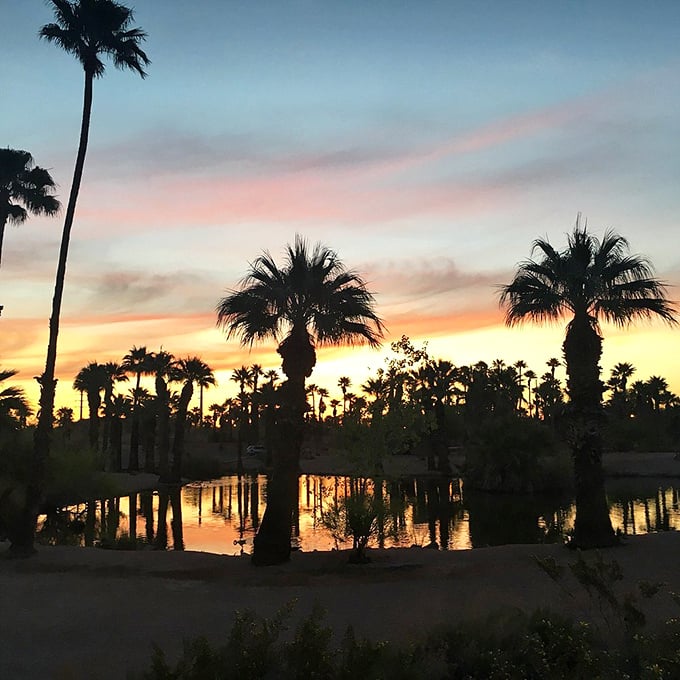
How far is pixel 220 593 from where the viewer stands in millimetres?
12914

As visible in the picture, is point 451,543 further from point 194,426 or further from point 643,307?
point 194,426

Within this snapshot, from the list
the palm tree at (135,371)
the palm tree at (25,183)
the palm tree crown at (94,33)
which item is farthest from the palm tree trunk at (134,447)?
the palm tree crown at (94,33)

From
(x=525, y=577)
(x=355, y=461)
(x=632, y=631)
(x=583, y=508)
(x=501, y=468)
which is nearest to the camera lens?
(x=632, y=631)

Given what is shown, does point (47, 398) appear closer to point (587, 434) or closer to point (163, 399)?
point (587, 434)

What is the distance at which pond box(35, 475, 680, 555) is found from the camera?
83.1ft

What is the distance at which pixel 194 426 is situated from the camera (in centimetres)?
14688

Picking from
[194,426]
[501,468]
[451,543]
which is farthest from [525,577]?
[194,426]

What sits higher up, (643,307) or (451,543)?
(643,307)

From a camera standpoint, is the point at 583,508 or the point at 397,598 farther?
the point at 583,508

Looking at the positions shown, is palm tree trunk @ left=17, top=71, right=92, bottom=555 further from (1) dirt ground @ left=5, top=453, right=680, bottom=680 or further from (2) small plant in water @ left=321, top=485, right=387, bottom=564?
(2) small plant in water @ left=321, top=485, right=387, bottom=564

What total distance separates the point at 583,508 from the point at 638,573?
3.24 m

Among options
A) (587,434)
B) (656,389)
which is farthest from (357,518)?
(656,389)

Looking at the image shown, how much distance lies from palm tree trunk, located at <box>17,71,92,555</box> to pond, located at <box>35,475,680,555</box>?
3.68 m

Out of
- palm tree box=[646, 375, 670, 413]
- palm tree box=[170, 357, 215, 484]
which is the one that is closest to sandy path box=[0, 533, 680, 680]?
palm tree box=[170, 357, 215, 484]
